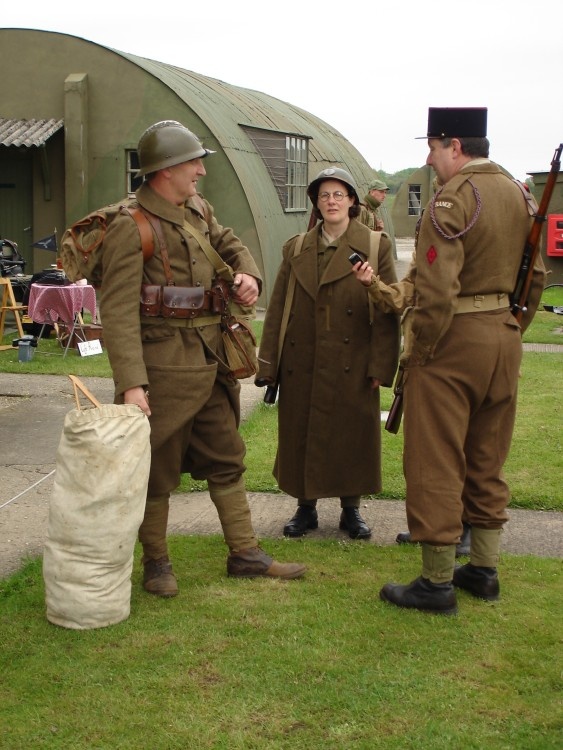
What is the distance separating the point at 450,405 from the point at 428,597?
0.85m

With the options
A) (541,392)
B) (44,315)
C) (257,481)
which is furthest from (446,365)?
(44,315)

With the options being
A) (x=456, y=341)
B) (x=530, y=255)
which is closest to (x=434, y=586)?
(x=456, y=341)

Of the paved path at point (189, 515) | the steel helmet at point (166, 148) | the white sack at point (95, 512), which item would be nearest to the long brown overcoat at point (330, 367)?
the paved path at point (189, 515)

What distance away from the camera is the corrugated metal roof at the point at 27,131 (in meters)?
17.6

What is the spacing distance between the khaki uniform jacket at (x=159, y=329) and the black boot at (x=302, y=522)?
134 cm

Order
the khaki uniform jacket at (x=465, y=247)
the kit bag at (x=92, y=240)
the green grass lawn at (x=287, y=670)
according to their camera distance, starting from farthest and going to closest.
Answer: the kit bag at (x=92, y=240)
the khaki uniform jacket at (x=465, y=247)
the green grass lawn at (x=287, y=670)

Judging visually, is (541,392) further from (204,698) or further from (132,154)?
(132,154)

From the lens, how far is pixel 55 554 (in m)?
4.53

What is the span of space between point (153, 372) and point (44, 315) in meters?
8.04

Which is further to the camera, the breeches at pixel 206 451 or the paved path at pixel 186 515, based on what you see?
the paved path at pixel 186 515

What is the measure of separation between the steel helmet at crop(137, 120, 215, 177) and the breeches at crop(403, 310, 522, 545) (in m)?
1.37

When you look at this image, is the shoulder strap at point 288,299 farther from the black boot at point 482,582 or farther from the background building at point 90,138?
the background building at point 90,138

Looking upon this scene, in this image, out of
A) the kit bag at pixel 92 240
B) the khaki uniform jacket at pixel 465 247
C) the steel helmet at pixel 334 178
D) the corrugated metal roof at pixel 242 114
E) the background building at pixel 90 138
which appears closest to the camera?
the khaki uniform jacket at pixel 465 247

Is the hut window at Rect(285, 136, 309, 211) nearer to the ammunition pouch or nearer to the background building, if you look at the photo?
the background building
